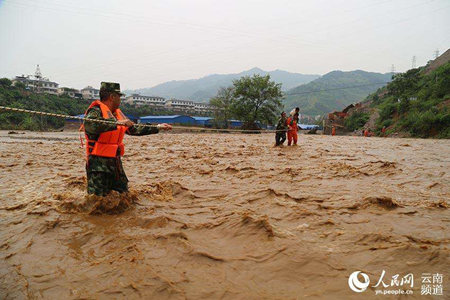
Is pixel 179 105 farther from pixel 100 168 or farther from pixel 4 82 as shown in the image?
pixel 100 168

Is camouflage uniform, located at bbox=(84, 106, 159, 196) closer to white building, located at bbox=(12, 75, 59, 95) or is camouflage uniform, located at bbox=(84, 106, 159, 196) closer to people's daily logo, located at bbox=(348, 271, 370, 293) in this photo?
people's daily logo, located at bbox=(348, 271, 370, 293)

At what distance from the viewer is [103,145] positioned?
376 cm

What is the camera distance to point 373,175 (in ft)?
19.6

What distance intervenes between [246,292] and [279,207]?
2.05 m

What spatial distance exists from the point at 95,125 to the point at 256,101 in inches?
1871

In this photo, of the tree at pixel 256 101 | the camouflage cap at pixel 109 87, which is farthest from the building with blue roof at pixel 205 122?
the camouflage cap at pixel 109 87

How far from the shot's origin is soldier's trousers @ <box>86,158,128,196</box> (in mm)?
3762

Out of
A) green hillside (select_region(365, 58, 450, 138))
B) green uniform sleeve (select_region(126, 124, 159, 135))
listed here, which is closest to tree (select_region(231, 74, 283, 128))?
green hillside (select_region(365, 58, 450, 138))

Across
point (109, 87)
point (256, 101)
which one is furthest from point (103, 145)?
point (256, 101)

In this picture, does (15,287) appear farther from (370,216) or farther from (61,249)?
(370,216)

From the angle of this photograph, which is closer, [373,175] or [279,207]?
[279,207]

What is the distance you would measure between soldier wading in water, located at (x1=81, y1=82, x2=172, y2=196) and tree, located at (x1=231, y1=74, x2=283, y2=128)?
45.1m

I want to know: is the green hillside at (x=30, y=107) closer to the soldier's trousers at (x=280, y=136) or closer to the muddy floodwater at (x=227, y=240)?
the soldier's trousers at (x=280, y=136)

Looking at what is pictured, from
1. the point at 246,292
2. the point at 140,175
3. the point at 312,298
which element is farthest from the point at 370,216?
the point at 140,175
